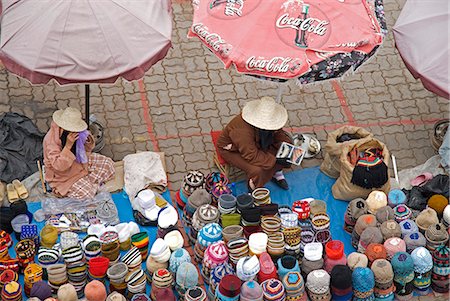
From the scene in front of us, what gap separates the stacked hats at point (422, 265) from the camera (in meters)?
8.27

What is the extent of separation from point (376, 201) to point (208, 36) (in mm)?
2397

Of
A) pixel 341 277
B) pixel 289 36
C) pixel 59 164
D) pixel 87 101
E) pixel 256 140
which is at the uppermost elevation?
pixel 289 36

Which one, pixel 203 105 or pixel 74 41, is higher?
pixel 74 41

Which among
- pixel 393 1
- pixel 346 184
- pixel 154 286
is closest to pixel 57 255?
pixel 154 286

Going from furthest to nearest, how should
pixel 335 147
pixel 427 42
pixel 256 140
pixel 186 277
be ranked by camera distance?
pixel 335 147 → pixel 256 140 → pixel 427 42 → pixel 186 277

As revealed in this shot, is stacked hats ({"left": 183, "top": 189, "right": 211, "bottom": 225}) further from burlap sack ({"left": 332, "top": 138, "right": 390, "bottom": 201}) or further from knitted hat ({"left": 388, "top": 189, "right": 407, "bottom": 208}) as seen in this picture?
knitted hat ({"left": 388, "top": 189, "right": 407, "bottom": 208})

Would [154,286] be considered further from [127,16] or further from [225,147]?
[127,16]

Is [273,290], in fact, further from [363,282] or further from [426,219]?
[426,219]

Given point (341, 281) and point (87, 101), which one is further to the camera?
point (87, 101)

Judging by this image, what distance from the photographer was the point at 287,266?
26.7 feet

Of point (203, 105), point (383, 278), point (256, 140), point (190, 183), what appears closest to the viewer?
point (383, 278)

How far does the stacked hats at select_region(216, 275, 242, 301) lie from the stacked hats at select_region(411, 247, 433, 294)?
175 centimetres

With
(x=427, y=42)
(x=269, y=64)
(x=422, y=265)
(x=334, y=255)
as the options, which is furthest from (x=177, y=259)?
(x=427, y=42)

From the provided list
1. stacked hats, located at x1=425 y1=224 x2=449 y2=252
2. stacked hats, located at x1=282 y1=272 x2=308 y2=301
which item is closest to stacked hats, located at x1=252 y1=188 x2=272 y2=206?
stacked hats, located at x1=282 y1=272 x2=308 y2=301
